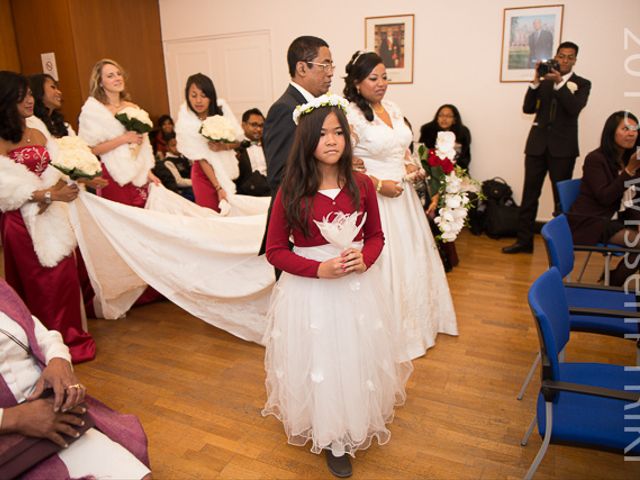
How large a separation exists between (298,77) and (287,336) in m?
1.46

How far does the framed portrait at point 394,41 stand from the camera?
630cm

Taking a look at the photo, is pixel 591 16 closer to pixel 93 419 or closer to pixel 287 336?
pixel 287 336

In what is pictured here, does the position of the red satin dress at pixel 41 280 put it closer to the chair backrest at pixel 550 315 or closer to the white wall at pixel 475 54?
the chair backrest at pixel 550 315

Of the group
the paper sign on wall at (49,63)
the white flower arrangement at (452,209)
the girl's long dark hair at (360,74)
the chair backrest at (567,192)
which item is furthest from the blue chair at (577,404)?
the paper sign on wall at (49,63)

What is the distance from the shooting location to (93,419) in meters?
1.68

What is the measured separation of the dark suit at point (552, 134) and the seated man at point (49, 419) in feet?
14.8

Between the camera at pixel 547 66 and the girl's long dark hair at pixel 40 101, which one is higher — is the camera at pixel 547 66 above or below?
above

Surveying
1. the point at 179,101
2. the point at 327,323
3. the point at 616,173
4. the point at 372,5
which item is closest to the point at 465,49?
the point at 372,5

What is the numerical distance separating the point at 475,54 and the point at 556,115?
1625 mm

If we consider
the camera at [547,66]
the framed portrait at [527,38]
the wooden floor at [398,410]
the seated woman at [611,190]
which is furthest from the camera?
the framed portrait at [527,38]

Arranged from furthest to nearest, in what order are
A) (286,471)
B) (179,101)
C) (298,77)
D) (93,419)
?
(179,101)
(298,77)
(286,471)
(93,419)

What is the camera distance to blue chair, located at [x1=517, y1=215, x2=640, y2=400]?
2.40 m

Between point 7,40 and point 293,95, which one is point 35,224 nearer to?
point 293,95

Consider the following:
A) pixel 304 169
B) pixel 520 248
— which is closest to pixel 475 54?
pixel 520 248
